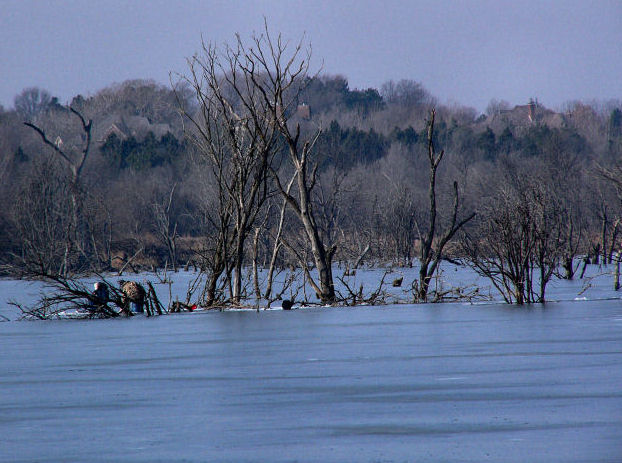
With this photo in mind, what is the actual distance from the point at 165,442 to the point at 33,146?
7735cm

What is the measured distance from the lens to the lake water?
4.68 meters

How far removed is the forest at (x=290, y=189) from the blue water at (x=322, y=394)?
4327mm

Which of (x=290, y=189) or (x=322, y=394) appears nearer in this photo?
(x=322, y=394)

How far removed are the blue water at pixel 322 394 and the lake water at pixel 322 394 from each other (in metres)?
0.01

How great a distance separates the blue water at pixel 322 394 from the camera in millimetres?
4684

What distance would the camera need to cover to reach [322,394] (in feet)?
21.3

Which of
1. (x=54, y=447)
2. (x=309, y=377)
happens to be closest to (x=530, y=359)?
(x=309, y=377)

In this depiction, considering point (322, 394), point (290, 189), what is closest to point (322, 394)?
point (322, 394)

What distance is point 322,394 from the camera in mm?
6500

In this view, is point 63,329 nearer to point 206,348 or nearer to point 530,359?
point 206,348

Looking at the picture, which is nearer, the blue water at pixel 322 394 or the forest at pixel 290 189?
the blue water at pixel 322 394

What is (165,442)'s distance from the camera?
4.90 meters

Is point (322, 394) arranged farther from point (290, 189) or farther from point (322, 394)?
point (290, 189)

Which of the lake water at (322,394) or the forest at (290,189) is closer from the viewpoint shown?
the lake water at (322,394)
